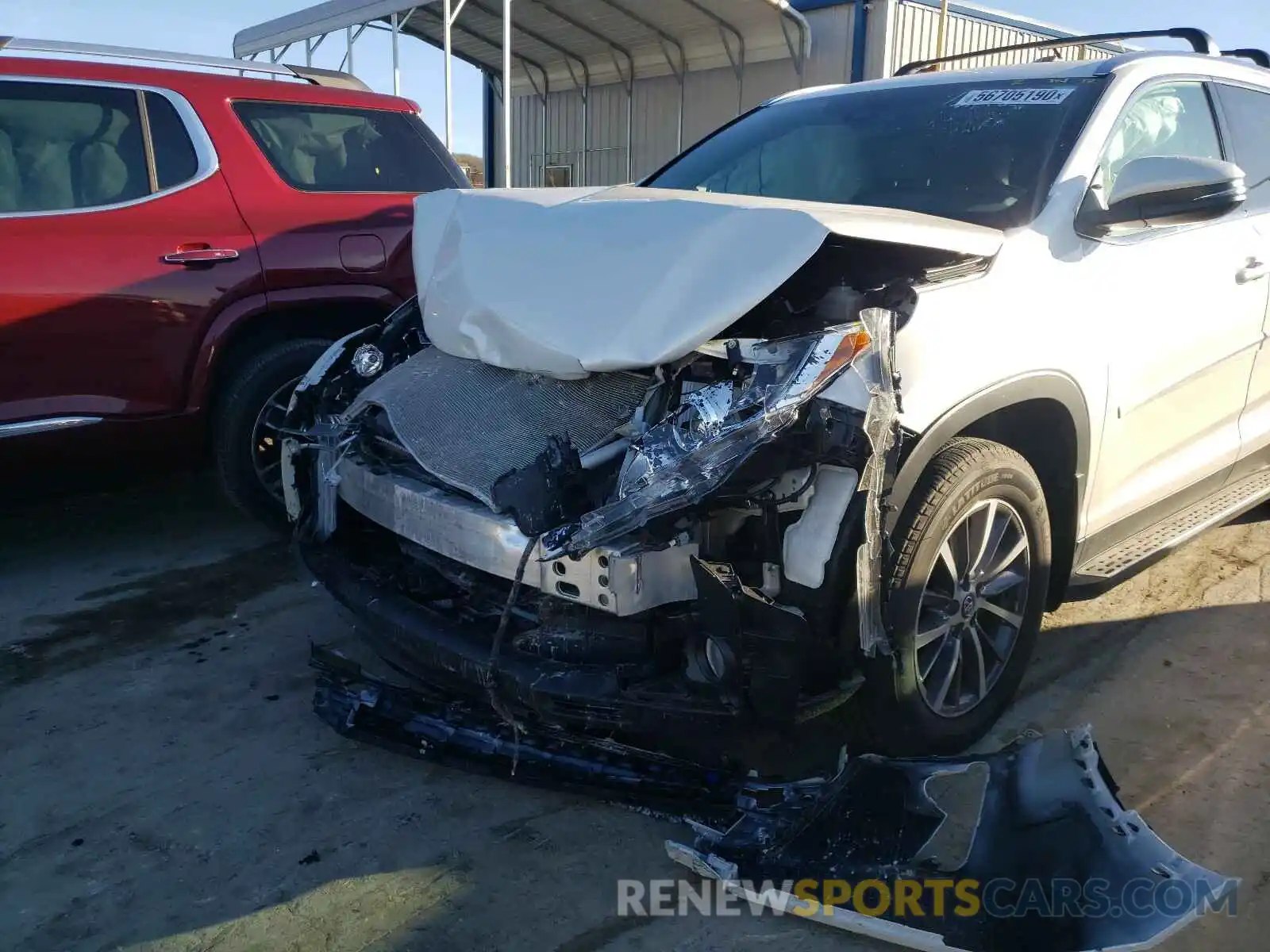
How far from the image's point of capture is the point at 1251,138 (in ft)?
12.8

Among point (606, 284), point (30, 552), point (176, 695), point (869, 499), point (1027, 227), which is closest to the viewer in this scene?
point (869, 499)

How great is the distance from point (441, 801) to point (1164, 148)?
320 cm

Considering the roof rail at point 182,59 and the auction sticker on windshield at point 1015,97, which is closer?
the auction sticker on windshield at point 1015,97

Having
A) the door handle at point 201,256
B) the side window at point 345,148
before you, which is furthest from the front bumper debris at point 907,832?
the side window at point 345,148

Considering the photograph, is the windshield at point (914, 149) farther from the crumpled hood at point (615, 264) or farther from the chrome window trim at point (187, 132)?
the chrome window trim at point (187, 132)

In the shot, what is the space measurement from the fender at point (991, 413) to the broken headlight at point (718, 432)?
0.33 meters

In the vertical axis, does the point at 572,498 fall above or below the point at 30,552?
above

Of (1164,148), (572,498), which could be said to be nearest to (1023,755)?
(572,498)

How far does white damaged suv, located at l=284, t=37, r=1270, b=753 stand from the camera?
7.55 ft

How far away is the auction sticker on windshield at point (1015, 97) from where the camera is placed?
329 cm

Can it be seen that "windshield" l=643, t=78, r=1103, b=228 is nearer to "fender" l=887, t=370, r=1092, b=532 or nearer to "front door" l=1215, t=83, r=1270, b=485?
"fender" l=887, t=370, r=1092, b=532

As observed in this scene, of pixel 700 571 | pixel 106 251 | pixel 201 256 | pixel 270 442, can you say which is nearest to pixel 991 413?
pixel 700 571

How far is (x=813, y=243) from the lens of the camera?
239 centimetres

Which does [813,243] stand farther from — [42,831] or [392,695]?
[42,831]
